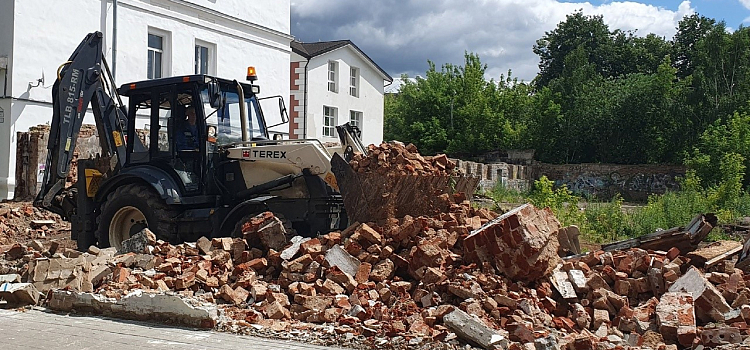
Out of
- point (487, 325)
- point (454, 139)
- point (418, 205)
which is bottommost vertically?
point (487, 325)

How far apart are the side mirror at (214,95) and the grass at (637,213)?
27.1 feet

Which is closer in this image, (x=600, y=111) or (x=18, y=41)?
(x=18, y=41)

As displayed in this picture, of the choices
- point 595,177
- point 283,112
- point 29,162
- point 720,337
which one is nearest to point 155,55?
point 29,162

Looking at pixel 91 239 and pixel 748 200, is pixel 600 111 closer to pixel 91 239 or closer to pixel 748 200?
pixel 748 200

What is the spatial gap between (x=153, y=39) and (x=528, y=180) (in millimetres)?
20712

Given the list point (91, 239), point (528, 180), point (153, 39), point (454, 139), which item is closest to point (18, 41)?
point (153, 39)

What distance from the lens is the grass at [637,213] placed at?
15.7m

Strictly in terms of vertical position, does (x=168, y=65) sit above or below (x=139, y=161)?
above

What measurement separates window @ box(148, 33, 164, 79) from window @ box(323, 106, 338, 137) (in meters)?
13.8

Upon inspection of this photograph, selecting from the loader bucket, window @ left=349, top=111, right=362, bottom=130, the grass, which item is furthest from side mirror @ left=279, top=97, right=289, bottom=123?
window @ left=349, top=111, right=362, bottom=130

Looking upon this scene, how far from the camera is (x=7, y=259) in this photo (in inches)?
429

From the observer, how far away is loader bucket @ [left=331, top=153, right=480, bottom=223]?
9.61 m

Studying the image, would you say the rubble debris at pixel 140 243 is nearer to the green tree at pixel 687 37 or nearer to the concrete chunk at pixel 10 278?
the concrete chunk at pixel 10 278

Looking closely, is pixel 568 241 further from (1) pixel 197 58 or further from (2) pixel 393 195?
(1) pixel 197 58
